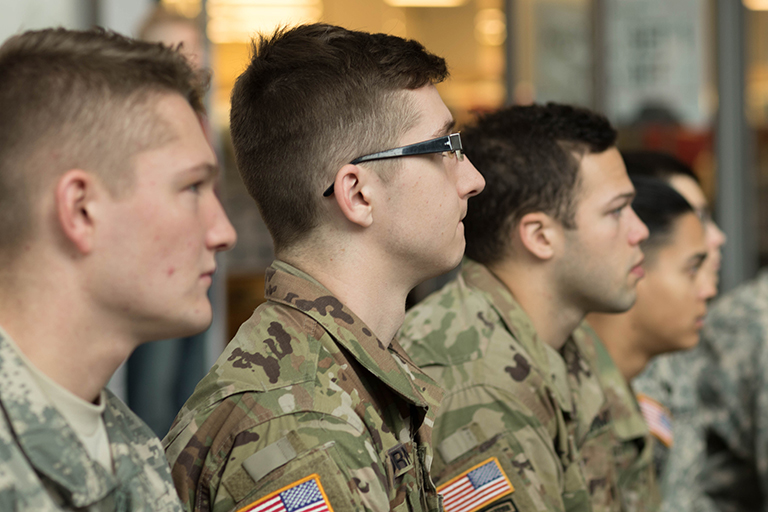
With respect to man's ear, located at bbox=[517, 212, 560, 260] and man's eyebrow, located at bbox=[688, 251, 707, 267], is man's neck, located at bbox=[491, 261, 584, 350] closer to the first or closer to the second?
man's ear, located at bbox=[517, 212, 560, 260]

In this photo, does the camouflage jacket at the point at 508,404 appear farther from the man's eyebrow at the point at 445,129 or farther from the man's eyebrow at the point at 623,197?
the man's eyebrow at the point at 445,129

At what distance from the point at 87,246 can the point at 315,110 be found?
1.83ft

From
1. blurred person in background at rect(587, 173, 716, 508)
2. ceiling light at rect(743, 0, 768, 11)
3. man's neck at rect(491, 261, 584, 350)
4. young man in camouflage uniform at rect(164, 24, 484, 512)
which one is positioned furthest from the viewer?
ceiling light at rect(743, 0, 768, 11)

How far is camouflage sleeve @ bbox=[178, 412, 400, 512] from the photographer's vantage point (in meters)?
1.11

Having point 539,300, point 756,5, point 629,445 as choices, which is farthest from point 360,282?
point 756,5

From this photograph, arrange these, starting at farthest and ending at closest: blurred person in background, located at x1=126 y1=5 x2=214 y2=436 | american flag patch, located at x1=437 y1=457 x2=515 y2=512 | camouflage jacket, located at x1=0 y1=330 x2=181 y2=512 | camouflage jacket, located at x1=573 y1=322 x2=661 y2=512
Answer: blurred person in background, located at x1=126 y1=5 x2=214 y2=436
camouflage jacket, located at x1=573 y1=322 x2=661 y2=512
american flag patch, located at x1=437 y1=457 x2=515 y2=512
camouflage jacket, located at x1=0 y1=330 x2=181 y2=512

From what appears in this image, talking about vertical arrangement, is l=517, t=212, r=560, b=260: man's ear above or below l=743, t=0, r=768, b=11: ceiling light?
below

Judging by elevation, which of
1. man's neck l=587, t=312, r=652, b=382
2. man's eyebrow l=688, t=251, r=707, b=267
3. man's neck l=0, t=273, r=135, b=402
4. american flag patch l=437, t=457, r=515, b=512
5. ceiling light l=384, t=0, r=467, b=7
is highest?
ceiling light l=384, t=0, r=467, b=7

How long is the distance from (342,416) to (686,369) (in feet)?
7.76

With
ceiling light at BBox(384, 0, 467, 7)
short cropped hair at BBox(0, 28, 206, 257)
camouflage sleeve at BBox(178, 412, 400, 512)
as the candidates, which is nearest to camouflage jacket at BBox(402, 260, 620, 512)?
camouflage sleeve at BBox(178, 412, 400, 512)

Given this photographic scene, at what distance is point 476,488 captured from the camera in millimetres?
1565

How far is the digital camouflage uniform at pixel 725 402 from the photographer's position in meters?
2.96

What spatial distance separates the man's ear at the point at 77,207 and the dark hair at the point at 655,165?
247 centimetres

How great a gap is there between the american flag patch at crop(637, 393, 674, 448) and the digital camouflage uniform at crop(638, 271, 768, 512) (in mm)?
226
